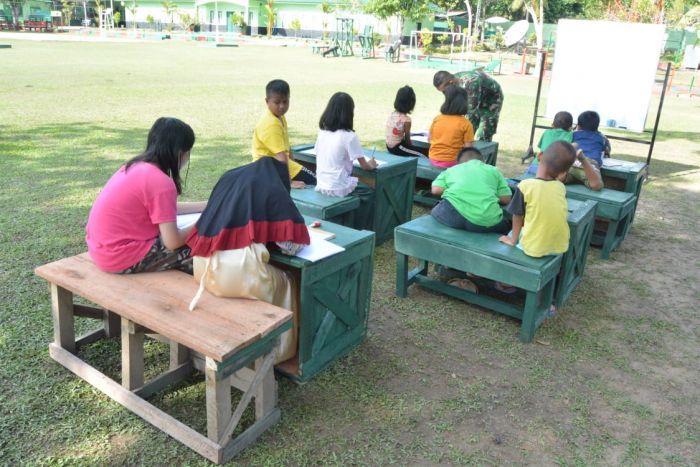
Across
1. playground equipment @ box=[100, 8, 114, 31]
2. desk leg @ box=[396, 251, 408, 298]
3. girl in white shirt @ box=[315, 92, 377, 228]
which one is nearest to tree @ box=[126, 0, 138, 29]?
playground equipment @ box=[100, 8, 114, 31]

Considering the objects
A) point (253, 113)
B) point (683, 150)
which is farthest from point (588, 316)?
point (253, 113)

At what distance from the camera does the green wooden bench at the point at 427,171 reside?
632 cm

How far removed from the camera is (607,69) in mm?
8445

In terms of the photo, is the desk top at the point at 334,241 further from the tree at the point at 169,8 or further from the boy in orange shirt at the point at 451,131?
the tree at the point at 169,8

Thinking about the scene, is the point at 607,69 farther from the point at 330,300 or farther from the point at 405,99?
the point at 330,300

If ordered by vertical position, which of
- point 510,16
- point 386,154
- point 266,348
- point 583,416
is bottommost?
point 583,416

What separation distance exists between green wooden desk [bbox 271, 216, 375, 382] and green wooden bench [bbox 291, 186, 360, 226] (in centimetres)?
99

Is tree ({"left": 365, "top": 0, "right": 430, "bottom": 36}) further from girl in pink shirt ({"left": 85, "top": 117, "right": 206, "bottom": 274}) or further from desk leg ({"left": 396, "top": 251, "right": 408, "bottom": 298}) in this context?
girl in pink shirt ({"left": 85, "top": 117, "right": 206, "bottom": 274})

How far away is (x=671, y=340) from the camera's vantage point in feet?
13.4

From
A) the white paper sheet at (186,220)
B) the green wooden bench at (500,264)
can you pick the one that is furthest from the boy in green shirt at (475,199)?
the white paper sheet at (186,220)

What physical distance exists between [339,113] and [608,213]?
105 inches

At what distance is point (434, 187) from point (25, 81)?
50.3 ft

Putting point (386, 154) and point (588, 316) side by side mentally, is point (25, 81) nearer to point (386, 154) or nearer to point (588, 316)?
point (386, 154)

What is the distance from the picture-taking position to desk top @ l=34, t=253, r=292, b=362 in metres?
2.56
